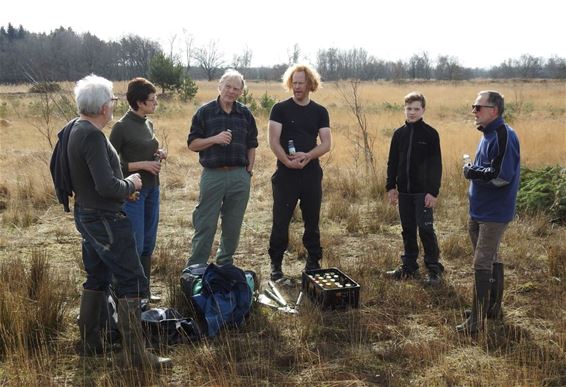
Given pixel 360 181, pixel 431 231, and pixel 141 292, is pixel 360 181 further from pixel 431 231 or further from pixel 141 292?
pixel 141 292

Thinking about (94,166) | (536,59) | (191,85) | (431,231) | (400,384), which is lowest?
(400,384)

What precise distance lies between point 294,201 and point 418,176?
1.15 metres

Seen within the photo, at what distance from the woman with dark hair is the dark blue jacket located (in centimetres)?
232

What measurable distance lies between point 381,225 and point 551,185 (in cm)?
243

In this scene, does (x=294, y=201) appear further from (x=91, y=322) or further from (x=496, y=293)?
(x=91, y=322)

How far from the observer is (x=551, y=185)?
673 centimetres

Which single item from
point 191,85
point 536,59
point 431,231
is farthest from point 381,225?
point 536,59

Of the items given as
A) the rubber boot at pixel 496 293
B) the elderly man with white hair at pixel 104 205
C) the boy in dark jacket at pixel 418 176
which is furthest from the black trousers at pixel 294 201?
the elderly man with white hair at pixel 104 205

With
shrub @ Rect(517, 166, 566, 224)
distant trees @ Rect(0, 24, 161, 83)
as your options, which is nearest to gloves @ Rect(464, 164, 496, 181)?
shrub @ Rect(517, 166, 566, 224)

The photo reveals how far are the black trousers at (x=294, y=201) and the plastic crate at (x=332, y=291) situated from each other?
0.62 m

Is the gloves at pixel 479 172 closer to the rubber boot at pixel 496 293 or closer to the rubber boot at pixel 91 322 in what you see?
the rubber boot at pixel 496 293

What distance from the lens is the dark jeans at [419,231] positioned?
459 cm

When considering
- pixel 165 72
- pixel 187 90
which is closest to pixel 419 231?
pixel 187 90

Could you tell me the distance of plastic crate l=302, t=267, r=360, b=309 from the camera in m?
3.85
